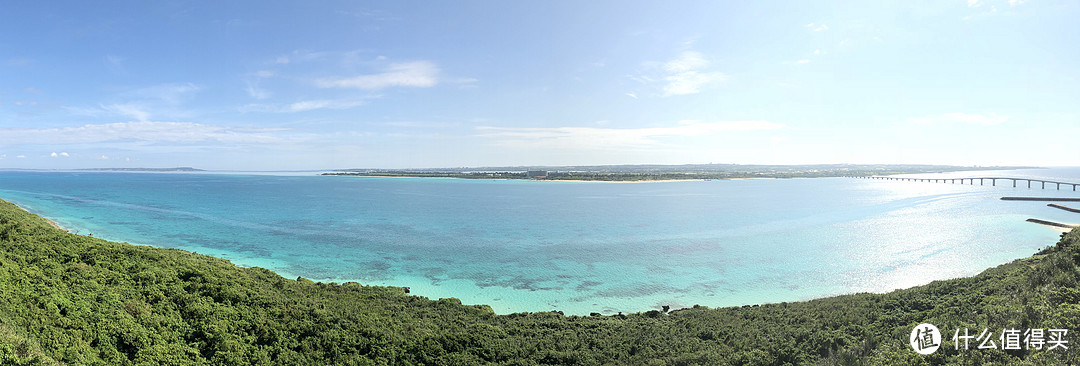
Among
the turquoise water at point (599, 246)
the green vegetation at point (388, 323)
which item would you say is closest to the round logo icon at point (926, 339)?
the green vegetation at point (388, 323)

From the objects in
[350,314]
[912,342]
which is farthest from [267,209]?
[912,342]
